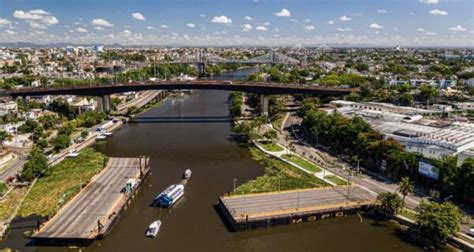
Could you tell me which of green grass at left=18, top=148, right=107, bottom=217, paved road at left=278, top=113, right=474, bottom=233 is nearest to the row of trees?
paved road at left=278, top=113, right=474, bottom=233

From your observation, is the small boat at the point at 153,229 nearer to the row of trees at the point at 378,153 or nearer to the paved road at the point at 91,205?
the paved road at the point at 91,205

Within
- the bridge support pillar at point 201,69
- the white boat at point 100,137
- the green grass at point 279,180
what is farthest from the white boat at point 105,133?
the bridge support pillar at point 201,69

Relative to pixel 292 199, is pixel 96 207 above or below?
below

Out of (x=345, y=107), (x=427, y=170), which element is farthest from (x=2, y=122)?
(x=427, y=170)

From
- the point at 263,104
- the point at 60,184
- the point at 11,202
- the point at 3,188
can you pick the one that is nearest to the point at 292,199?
the point at 60,184

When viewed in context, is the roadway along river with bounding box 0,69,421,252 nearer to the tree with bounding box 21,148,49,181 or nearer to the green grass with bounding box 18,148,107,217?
the green grass with bounding box 18,148,107,217

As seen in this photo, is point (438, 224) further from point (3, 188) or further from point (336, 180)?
point (3, 188)
